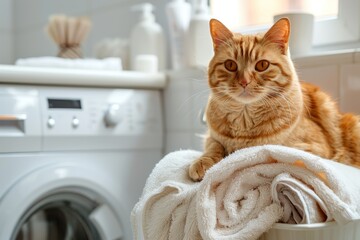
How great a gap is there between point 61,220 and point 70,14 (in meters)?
1.13

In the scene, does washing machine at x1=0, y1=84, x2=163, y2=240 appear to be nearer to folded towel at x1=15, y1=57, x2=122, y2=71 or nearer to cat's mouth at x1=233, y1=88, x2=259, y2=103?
folded towel at x1=15, y1=57, x2=122, y2=71

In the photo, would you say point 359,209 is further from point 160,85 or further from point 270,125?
point 160,85

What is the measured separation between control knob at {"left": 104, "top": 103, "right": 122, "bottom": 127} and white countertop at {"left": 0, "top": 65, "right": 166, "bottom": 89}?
0.23 feet

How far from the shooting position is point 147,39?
1800 millimetres

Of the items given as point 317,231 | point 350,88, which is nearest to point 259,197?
point 317,231

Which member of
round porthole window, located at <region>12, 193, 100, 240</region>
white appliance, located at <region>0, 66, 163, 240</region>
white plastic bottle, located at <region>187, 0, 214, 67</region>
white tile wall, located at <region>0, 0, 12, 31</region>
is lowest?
round porthole window, located at <region>12, 193, 100, 240</region>

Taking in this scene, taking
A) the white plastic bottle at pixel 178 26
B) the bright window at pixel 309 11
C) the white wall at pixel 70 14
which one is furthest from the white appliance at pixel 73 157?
the white wall at pixel 70 14

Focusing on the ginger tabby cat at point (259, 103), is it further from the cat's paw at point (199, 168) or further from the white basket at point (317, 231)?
the white basket at point (317, 231)

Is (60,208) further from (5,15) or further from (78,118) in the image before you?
(5,15)

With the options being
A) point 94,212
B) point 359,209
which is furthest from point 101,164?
point 359,209

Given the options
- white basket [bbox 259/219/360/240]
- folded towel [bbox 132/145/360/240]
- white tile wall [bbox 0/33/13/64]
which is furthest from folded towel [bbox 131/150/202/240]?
white tile wall [bbox 0/33/13/64]

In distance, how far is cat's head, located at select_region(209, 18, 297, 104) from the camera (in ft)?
3.14

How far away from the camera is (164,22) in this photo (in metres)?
1.96

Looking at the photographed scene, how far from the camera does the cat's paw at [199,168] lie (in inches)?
36.6
